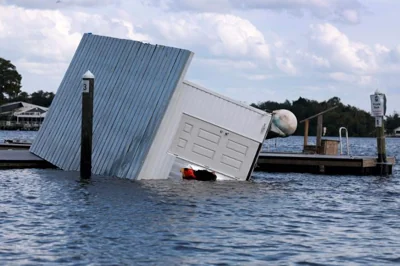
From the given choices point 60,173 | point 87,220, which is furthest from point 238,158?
point 87,220

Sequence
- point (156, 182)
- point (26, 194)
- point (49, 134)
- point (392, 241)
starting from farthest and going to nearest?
point (49, 134), point (156, 182), point (26, 194), point (392, 241)

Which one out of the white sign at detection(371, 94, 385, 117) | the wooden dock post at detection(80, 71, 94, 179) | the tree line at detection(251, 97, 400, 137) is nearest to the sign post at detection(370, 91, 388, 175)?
the white sign at detection(371, 94, 385, 117)

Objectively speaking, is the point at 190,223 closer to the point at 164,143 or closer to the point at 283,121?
the point at 164,143

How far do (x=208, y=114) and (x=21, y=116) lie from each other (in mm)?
160442

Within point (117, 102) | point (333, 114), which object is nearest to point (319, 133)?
point (117, 102)

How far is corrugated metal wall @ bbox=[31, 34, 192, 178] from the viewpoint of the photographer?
103 ft

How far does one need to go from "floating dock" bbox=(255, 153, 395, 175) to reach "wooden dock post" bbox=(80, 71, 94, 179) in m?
11.3

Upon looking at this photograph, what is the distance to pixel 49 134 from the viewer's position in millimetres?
36219

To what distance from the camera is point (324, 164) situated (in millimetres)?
39250

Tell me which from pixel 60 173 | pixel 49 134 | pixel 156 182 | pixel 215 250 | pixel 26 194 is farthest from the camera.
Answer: pixel 49 134

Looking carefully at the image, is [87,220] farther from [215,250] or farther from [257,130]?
[257,130]

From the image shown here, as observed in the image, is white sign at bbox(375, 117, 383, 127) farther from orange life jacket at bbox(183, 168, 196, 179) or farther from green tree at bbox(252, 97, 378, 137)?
green tree at bbox(252, 97, 378, 137)

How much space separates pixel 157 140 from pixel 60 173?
380 cm

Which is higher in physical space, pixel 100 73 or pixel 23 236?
pixel 100 73
